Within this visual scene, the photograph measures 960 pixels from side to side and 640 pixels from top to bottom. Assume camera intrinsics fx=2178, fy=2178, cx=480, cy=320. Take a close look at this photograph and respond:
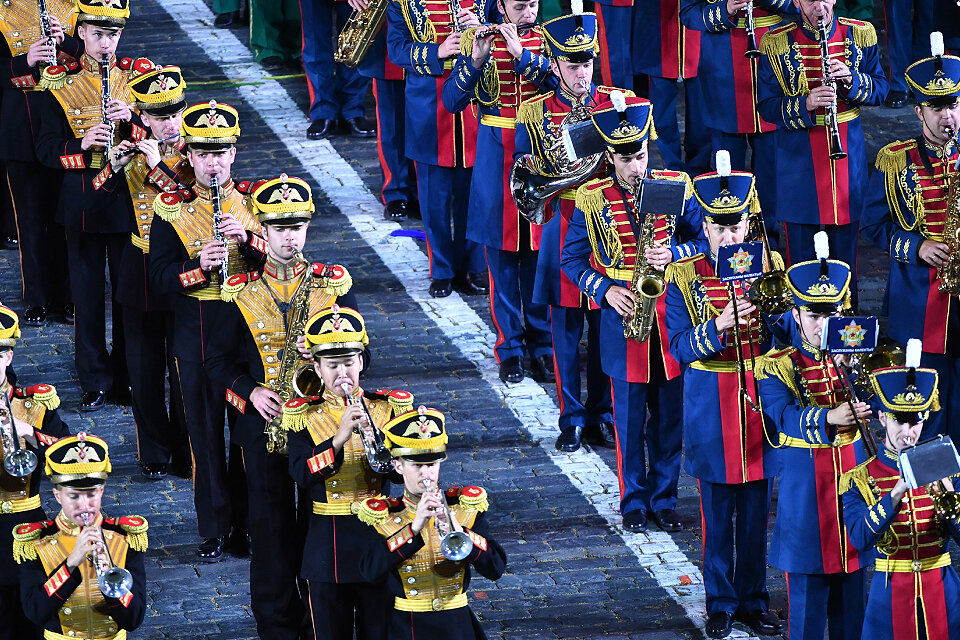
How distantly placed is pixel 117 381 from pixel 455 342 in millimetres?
2274

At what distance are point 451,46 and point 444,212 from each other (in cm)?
125

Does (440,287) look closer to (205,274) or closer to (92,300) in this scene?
(92,300)

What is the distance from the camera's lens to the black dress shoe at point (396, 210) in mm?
16219

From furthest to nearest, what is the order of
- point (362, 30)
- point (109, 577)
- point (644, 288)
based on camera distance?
point (362, 30) < point (644, 288) < point (109, 577)

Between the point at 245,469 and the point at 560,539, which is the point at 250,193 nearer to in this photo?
the point at 245,469

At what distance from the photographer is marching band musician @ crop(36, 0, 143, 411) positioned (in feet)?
43.3

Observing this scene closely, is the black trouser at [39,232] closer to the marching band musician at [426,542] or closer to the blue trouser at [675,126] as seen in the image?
the blue trouser at [675,126]

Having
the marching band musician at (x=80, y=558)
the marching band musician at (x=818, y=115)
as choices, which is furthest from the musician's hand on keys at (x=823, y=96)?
the marching band musician at (x=80, y=558)

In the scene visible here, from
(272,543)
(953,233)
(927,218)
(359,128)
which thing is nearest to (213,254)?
(272,543)

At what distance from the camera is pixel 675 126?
15.5m

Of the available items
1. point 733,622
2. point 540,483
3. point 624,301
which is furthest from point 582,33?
point 733,622

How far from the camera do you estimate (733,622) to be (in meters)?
11.6

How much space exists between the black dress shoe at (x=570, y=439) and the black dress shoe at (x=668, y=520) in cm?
98

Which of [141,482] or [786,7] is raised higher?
[786,7]
